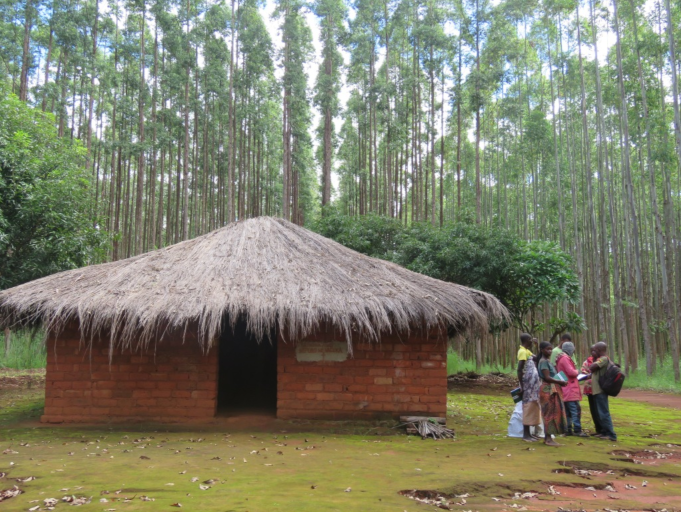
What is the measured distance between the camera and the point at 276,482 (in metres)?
4.21

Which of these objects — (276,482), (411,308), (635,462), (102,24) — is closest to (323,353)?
(411,308)

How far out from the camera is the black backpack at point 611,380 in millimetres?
6242

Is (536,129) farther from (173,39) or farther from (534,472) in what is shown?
(534,472)

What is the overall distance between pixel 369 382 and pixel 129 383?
11.3 feet

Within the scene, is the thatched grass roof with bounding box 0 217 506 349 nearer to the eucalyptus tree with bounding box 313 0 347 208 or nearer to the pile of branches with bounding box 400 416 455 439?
the pile of branches with bounding box 400 416 455 439

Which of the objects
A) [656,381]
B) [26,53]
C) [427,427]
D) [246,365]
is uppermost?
[26,53]

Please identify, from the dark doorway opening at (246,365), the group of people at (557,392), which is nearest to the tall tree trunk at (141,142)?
the dark doorway opening at (246,365)

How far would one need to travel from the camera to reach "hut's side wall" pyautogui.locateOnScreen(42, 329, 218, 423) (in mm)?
7047

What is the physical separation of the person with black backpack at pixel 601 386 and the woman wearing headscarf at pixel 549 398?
411 millimetres

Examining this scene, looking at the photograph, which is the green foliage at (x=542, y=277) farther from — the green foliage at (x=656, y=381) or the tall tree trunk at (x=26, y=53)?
the tall tree trunk at (x=26, y=53)

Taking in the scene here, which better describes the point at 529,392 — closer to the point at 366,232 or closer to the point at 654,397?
the point at 366,232

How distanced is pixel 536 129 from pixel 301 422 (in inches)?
650

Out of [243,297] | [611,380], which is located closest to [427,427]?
[611,380]

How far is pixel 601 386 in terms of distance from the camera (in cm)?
640
